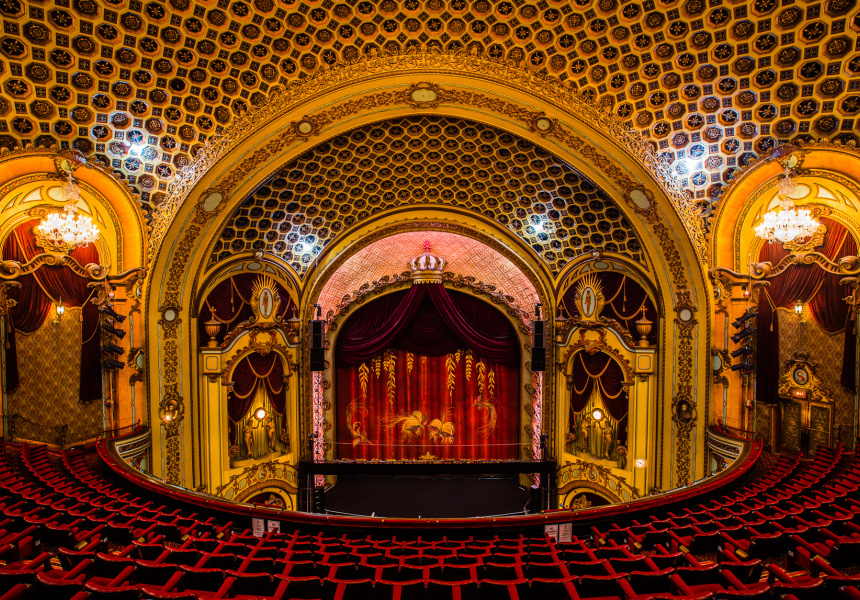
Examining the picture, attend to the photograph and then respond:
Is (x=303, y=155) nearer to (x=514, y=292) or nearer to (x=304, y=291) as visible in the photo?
(x=304, y=291)

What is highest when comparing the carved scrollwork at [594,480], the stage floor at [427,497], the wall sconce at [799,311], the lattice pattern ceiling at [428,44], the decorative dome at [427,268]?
the lattice pattern ceiling at [428,44]

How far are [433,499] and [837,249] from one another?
39.3 feet

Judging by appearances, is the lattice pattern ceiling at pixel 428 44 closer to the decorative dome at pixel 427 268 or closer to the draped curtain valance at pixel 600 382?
the draped curtain valance at pixel 600 382

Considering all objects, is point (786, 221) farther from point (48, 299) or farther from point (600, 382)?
point (48, 299)

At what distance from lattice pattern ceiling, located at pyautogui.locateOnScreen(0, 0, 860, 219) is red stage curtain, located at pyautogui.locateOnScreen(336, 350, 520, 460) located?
9.12 meters

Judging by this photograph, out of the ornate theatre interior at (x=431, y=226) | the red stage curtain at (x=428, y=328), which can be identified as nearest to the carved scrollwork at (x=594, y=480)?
the ornate theatre interior at (x=431, y=226)

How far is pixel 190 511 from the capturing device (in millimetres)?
7391

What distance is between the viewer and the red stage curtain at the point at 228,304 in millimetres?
12352

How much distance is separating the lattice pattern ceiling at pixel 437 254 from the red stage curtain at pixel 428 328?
0.85 meters

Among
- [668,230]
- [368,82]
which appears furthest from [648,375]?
[368,82]

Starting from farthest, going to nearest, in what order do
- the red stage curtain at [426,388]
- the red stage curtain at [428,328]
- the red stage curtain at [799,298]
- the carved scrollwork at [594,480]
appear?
the red stage curtain at [426,388], the red stage curtain at [428,328], the carved scrollwork at [594,480], the red stage curtain at [799,298]

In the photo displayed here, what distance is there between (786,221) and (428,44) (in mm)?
7499

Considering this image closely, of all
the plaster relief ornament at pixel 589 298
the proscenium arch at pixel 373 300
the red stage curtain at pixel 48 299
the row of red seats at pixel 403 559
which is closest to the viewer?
the row of red seats at pixel 403 559

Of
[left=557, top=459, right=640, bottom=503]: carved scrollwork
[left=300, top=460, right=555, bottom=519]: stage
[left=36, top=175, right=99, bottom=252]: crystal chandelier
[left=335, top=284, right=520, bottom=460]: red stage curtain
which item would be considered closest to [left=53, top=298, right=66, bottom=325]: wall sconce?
[left=36, top=175, right=99, bottom=252]: crystal chandelier
